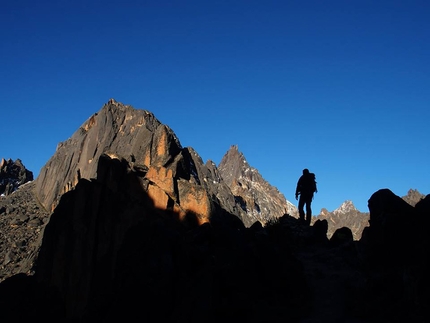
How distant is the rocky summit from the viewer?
42.0ft

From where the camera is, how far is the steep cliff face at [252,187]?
14698cm

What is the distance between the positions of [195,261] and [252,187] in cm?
14890

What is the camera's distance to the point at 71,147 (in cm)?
8469

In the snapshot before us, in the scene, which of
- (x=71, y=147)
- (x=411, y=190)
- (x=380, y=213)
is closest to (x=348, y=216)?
(x=411, y=190)

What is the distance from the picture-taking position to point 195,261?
14609 mm

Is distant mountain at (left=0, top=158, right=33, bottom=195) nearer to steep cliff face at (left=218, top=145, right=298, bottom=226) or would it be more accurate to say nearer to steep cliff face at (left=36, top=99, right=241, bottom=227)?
steep cliff face at (left=36, top=99, right=241, bottom=227)

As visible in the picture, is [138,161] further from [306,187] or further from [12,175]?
[12,175]

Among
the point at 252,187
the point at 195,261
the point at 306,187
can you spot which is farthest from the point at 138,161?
the point at 252,187

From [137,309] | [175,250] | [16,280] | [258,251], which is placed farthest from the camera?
[16,280]

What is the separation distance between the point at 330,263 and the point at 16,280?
20470mm

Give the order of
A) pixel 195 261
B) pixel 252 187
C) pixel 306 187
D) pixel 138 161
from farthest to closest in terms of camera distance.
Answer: pixel 252 187 → pixel 138 161 → pixel 306 187 → pixel 195 261

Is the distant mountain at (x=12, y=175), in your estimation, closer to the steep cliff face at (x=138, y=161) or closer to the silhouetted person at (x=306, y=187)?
Answer: the steep cliff face at (x=138, y=161)

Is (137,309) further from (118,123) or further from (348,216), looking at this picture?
(348,216)

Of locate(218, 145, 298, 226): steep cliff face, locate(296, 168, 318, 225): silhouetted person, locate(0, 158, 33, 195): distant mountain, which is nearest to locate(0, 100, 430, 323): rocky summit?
locate(296, 168, 318, 225): silhouetted person
